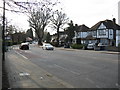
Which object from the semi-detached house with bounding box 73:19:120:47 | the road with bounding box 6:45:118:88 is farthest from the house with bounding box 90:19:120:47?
the road with bounding box 6:45:118:88

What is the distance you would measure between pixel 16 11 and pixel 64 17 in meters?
59.6

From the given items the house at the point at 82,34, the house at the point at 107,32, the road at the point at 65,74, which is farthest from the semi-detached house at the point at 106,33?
the road at the point at 65,74

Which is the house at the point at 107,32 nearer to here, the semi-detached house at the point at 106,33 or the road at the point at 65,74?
the semi-detached house at the point at 106,33

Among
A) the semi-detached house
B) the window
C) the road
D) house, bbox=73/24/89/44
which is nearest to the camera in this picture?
the road

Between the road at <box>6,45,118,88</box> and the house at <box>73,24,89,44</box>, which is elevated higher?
the house at <box>73,24,89,44</box>

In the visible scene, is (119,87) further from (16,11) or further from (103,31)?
(103,31)

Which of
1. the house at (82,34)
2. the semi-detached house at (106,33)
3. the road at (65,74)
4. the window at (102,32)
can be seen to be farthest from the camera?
the house at (82,34)

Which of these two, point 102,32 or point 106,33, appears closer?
point 106,33

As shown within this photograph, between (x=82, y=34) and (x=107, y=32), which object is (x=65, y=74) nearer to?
(x=107, y=32)

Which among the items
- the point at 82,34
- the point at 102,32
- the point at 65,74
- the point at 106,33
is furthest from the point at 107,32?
the point at 65,74

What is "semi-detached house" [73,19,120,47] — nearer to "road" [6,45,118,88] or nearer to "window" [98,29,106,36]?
"window" [98,29,106,36]

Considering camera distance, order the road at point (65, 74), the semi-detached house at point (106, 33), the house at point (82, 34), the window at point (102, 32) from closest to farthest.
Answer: the road at point (65, 74) < the semi-detached house at point (106, 33) < the window at point (102, 32) < the house at point (82, 34)

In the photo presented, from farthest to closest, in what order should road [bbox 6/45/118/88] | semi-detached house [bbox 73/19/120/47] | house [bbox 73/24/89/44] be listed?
house [bbox 73/24/89/44], semi-detached house [bbox 73/19/120/47], road [bbox 6/45/118/88]

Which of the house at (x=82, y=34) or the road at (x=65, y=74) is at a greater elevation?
the house at (x=82, y=34)
